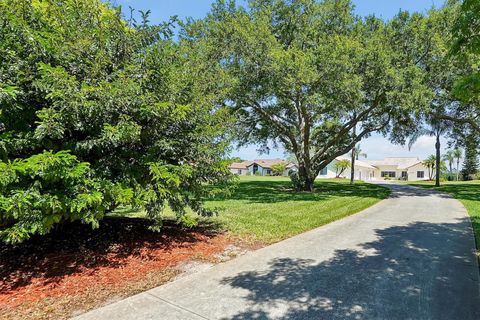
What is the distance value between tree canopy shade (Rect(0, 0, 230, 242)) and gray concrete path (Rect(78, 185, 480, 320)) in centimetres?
154

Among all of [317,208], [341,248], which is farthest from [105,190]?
[317,208]

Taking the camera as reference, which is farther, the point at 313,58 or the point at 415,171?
the point at 415,171

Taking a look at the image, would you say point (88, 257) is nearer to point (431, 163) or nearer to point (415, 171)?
point (431, 163)

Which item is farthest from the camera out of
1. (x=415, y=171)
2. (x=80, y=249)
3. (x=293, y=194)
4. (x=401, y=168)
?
(x=401, y=168)

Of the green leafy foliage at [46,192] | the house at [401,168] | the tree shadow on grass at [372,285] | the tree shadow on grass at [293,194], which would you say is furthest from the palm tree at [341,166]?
the green leafy foliage at [46,192]

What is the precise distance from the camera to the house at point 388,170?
185ft

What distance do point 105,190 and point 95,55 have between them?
2308 mm

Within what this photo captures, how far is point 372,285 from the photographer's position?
13.9ft

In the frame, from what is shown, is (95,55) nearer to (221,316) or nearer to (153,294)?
(153,294)

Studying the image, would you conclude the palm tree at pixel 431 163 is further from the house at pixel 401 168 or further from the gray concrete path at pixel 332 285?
the gray concrete path at pixel 332 285

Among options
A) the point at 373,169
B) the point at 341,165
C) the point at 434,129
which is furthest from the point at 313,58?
the point at 373,169

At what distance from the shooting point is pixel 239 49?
14031mm

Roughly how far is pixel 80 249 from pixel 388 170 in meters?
71.0

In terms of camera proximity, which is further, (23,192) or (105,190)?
(105,190)
